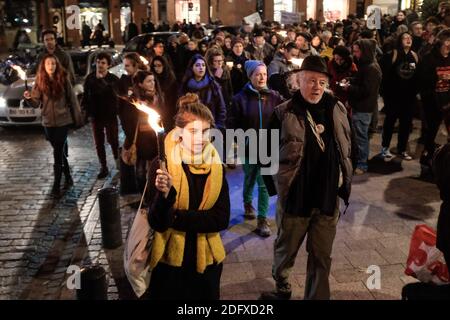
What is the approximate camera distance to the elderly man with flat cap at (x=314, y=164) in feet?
13.3

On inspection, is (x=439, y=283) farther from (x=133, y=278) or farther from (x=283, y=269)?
(x=133, y=278)

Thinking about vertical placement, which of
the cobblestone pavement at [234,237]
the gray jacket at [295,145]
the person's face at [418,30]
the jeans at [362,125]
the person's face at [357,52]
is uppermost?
the person's face at [418,30]

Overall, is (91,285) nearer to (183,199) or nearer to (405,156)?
(183,199)

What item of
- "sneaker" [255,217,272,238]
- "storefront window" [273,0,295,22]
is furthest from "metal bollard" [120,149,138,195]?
"storefront window" [273,0,295,22]

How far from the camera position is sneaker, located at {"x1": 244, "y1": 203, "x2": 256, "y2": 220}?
658 centimetres

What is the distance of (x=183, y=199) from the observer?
338 cm

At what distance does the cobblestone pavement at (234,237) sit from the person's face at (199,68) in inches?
67.2

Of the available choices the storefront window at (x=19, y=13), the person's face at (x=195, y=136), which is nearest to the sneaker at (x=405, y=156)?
the person's face at (x=195, y=136)

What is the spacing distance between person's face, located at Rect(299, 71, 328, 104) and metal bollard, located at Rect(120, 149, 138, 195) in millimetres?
4150

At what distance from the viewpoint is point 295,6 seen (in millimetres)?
33125

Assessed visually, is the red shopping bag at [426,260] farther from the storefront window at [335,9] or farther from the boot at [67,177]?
the storefront window at [335,9]

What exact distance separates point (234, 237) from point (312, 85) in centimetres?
258

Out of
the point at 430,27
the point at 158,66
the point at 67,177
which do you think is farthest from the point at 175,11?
the point at 67,177
